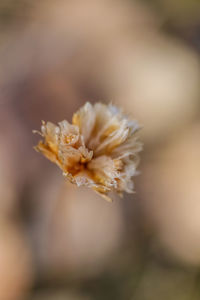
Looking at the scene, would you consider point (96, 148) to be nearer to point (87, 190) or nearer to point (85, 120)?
point (85, 120)

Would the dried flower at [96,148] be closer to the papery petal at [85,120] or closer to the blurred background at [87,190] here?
the papery petal at [85,120]

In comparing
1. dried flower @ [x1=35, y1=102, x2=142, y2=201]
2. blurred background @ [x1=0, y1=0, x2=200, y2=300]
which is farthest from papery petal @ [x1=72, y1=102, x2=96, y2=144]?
blurred background @ [x1=0, y1=0, x2=200, y2=300]

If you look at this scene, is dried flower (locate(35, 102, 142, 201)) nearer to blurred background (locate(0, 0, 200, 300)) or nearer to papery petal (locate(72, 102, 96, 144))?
papery petal (locate(72, 102, 96, 144))

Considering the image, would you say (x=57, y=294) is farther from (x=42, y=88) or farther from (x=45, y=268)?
(x=42, y=88)

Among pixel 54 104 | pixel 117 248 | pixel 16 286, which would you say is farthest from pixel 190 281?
pixel 54 104

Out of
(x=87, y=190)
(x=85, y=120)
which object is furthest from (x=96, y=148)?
(x=87, y=190)
